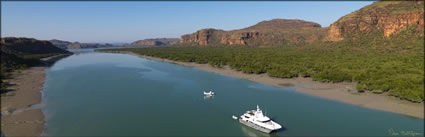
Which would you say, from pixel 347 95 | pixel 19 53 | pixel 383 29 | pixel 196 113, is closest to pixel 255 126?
pixel 196 113

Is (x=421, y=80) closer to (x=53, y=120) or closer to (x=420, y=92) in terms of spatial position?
(x=420, y=92)

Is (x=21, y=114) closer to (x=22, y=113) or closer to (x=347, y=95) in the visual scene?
(x=22, y=113)

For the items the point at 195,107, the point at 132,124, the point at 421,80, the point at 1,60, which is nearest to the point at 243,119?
the point at 195,107

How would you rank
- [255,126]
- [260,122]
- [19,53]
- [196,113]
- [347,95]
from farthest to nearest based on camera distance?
[19,53] → [347,95] → [196,113] → [255,126] → [260,122]

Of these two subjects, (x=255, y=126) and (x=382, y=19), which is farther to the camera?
(x=382, y=19)

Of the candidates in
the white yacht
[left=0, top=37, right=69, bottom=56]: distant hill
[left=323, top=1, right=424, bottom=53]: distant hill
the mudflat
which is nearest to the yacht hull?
the white yacht

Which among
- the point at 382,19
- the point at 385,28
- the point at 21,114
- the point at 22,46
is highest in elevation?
the point at 382,19

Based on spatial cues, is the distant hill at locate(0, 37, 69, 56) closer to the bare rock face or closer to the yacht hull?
the yacht hull
